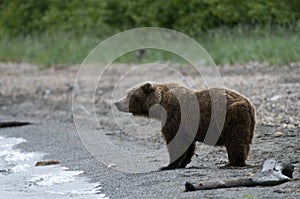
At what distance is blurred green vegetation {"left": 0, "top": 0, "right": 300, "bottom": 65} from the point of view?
70.7ft

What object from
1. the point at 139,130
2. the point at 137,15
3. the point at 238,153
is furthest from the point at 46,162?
the point at 137,15

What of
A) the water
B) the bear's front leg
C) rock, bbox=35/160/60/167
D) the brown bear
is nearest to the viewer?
the water

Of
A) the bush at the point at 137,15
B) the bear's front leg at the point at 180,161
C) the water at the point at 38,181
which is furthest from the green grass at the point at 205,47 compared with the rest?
the bear's front leg at the point at 180,161

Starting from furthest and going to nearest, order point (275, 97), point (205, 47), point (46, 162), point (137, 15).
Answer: point (137, 15)
point (205, 47)
point (275, 97)
point (46, 162)

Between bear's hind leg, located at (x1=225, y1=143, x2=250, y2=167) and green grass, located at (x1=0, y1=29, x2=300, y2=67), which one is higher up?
green grass, located at (x1=0, y1=29, x2=300, y2=67)

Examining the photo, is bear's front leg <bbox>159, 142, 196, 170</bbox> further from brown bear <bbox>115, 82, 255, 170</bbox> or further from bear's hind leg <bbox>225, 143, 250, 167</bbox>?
bear's hind leg <bbox>225, 143, 250, 167</bbox>

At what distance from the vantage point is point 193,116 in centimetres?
812

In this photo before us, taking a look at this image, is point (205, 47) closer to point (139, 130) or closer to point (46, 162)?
point (139, 130)

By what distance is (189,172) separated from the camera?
25.3 ft

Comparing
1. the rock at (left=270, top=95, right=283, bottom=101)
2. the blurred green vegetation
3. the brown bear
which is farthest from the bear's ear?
the blurred green vegetation

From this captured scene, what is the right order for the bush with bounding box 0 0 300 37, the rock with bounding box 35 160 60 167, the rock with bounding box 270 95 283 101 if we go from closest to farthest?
1. the rock with bounding box 35 160 60 167
2. the rock with bounding box 270 95 283 101
3. the bush with bounding box 0 0 300 37

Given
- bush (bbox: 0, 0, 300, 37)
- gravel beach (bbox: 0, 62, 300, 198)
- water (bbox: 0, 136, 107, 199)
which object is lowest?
water (bbox: 0, 136, 107, 199)

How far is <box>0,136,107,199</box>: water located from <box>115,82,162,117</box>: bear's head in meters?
0.84

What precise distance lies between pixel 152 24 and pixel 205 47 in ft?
21.2
